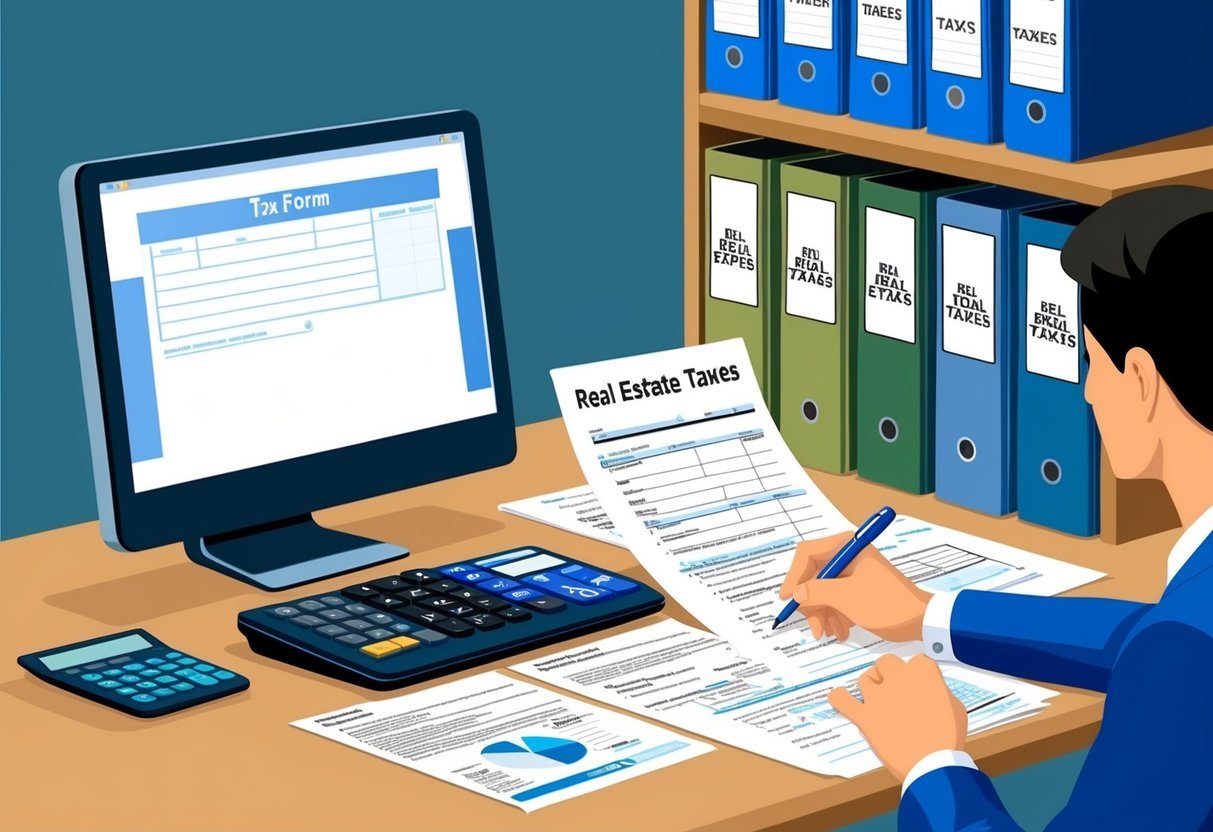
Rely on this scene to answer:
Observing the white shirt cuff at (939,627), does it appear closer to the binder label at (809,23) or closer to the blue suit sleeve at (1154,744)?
the blue suit sleeve at (1154,744)

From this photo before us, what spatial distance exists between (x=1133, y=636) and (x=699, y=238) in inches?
50.8

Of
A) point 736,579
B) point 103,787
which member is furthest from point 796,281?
point 103,787

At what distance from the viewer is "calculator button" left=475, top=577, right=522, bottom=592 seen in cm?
202

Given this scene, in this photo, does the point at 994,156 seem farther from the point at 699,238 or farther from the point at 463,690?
the point at 463,690

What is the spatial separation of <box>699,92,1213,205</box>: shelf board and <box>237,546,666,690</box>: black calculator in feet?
1.93

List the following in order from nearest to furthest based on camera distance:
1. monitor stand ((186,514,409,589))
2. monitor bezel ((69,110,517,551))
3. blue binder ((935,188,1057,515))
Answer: monitor bezel ((69,110,517,551))
monitor stand ((186,514,409,589))
blue binder ((935,188,1057,515))

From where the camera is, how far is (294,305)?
2.07 metres

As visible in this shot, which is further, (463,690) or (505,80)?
(505,80)

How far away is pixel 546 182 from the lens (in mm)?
3641

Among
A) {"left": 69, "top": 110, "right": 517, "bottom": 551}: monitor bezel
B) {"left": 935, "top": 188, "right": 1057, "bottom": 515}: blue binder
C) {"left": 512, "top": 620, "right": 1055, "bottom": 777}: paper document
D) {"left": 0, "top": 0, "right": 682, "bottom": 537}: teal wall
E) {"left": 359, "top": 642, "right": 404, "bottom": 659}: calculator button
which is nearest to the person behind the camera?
{"left": 512, "top": 620, "right": 1055, "bottom": 777}: paper document

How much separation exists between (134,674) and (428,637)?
0.26 m

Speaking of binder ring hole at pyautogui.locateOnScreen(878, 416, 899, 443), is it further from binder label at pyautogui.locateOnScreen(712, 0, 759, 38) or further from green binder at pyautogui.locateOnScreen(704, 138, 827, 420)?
binder label at pyautogui.locateOnScreen(712, 0, 759, 38)

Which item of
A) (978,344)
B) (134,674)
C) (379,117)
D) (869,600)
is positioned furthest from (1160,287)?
(379,117)

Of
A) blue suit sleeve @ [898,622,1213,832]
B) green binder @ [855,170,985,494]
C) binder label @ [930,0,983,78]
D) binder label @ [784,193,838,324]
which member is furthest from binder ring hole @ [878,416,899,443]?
blue suit sleeve @ [898,622,1213,832]
